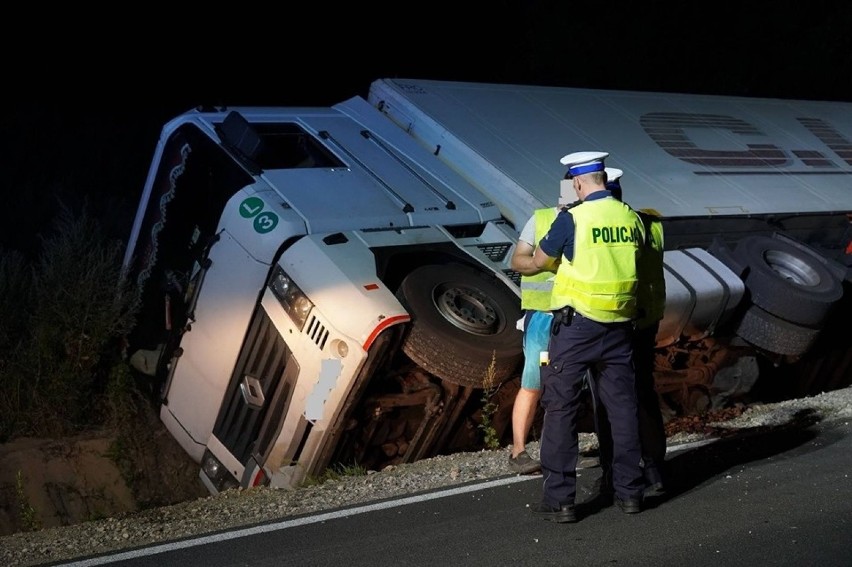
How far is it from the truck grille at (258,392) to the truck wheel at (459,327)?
28.9 inches

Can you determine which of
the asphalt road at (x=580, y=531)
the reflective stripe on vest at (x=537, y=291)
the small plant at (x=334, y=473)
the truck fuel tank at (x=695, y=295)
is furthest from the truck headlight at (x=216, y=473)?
the truck fuel tank at (x=695, y=295)

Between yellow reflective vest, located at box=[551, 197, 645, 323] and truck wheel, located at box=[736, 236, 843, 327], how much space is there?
10.2ft

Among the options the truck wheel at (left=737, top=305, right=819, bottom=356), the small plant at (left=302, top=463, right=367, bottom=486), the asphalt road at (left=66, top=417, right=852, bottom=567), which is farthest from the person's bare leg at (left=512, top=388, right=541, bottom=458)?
the truck wheel at (left=737, top=305, right=819, bottom=356)

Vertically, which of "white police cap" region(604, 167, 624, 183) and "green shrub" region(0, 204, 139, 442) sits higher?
"white police cap" region(604, 167, 624, 183)

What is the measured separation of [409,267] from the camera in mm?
6750

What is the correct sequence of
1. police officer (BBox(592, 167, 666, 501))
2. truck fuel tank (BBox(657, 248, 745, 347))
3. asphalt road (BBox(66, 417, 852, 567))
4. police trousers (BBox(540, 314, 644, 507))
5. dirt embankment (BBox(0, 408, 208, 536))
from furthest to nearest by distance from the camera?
dirt embankment (BBox(0, 408, 208, 536)) → truck fuel tank (BBox(657, 248, 745, 347)) → police officer (BBox(592, 167, 666, 501)) → police trousers (BBox(540, 314, 644, 507)) → asphalt road (BBox(66, 417, 852, 567))

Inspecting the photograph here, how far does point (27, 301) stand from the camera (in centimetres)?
830

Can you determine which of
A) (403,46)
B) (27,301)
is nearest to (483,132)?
(27,301)

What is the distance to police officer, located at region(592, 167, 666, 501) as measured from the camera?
16.3 feet

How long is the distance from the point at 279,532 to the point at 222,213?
104 inches

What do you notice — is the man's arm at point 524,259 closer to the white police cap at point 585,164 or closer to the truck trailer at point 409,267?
the white police cap at point 585,164

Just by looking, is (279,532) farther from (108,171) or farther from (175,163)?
(108,171)

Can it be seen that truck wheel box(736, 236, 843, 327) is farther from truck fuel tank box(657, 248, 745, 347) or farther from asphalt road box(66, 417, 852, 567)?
asphalt road box(66, 417, 852, 567)

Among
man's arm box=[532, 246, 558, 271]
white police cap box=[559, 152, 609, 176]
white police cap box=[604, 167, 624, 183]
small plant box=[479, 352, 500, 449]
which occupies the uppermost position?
white police cap box=[559, 152, 609, 176]
